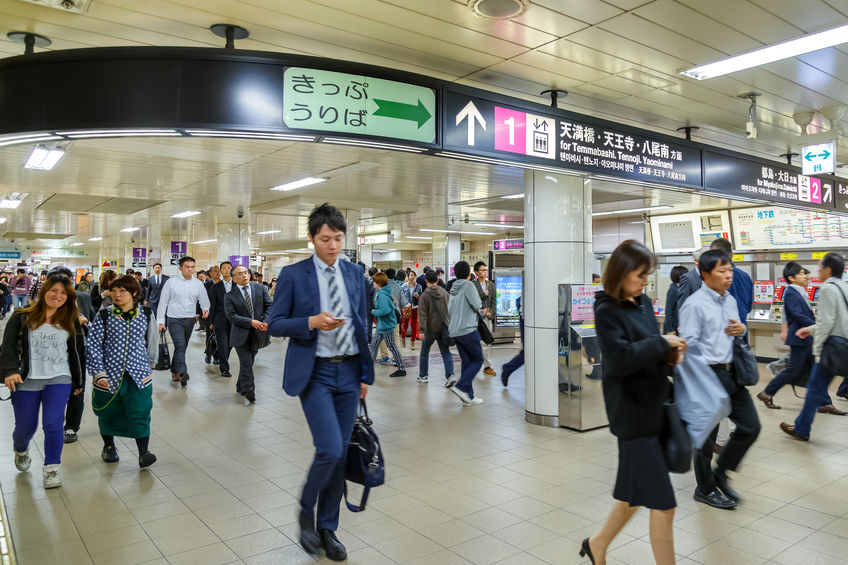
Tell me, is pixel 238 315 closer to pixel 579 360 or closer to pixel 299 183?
pixel 299 183

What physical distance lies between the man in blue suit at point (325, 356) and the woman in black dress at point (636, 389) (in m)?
1.32

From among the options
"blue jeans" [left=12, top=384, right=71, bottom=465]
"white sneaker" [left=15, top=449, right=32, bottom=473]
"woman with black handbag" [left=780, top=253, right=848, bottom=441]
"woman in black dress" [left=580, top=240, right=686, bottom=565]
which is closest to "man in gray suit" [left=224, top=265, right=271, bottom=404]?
"white sneaker" [left=15, top=449, right=32, bottom=473]

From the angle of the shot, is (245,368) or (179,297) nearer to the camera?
(245,368)

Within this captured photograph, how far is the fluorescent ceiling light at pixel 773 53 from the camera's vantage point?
3988 millimetres

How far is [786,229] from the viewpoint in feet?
35.9

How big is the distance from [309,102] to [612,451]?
12.8 feet

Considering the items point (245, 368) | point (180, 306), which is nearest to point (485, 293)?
point (245, 368)

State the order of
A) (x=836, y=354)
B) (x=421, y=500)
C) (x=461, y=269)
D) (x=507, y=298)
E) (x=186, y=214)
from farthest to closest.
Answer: (x=186, y=214)
(x=507, y=298)
(x=461, y=269)
(x=836, y=354)
(x=421, y=500)

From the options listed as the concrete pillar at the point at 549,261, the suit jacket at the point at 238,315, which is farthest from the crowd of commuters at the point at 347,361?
the concrete pillar at the point at 549,261

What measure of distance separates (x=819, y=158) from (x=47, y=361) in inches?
293

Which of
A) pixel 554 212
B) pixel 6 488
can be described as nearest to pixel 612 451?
pixel 554 212

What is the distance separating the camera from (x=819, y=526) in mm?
3627

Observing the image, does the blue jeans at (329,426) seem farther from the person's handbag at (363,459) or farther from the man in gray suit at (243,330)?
the man in gray suit at (243,330)

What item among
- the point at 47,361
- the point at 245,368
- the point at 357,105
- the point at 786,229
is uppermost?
the point at 357,105
